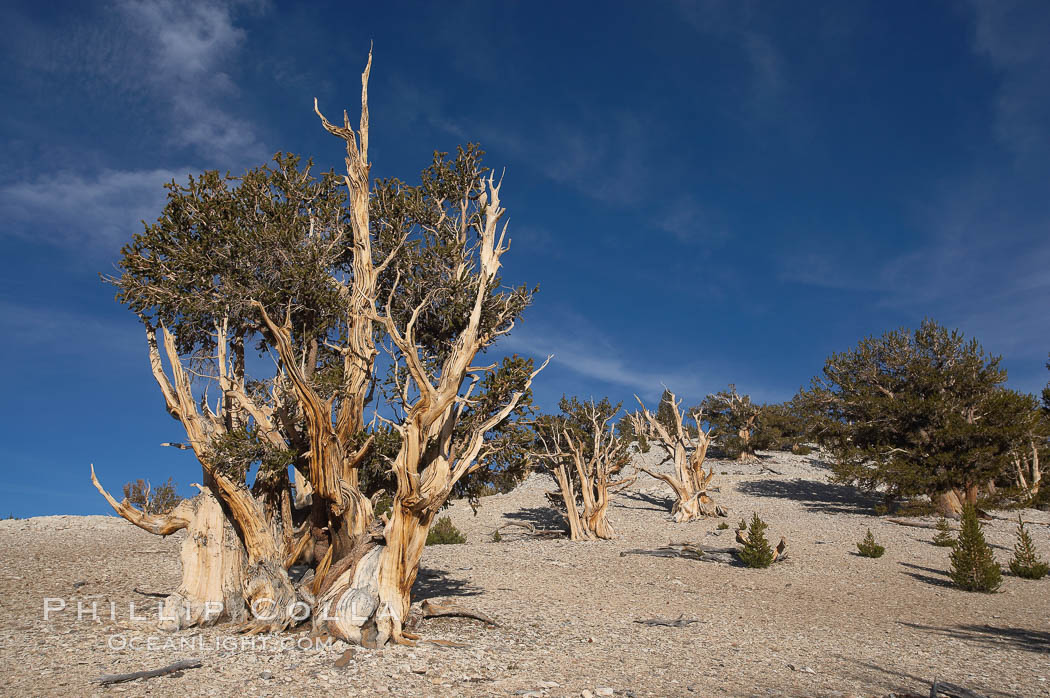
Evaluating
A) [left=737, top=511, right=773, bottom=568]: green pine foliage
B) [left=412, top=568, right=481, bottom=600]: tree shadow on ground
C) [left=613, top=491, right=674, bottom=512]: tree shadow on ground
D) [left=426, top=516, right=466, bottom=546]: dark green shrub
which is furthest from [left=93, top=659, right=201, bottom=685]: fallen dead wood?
[left=613, top=491, right=674, bottom=512]: tree shadow on ground

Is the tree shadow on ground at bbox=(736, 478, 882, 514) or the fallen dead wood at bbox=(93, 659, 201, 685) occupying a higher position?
the fallen dead wood at bbox=(93, 659, 201, 685)

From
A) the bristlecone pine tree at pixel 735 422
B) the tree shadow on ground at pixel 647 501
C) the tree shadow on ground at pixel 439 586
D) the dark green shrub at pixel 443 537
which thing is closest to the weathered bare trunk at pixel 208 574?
the tree shadow on ground at pixel 439 586

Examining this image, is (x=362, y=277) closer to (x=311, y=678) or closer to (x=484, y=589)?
→ (x=311, y=678)

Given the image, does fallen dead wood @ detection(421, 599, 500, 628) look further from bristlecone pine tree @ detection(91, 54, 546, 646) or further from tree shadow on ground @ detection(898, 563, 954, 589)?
tree shadow on ground @ detection(898, 563, 954, 589)

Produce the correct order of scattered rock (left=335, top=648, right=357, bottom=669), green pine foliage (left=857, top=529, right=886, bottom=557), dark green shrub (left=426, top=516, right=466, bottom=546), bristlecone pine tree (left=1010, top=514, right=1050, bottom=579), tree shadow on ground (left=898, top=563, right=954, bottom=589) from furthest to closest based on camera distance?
dark green shrub (left=426, top=516, right=466, bottom=546) < green pine foliage (left=857, top=529, right=886, bottom=557) < bristlecone pine tree (left=1010, top=514, right=1050, bottom=579) < tree shadow on ground (left=898, top=563, right=954, bottom=589) < scattered rock (left=335, top=648, right=357, bottom=669)

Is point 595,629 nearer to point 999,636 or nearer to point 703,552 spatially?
point 999,636

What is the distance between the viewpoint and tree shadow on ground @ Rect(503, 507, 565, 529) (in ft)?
78.2

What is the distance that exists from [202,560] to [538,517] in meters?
18.2

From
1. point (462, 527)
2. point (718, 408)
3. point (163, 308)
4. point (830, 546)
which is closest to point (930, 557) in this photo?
point (830, 546)

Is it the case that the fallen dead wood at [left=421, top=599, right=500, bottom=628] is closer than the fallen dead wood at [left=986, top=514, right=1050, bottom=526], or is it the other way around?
the fallen dead wood at [left=421, top=599, right=500, bottom=628]

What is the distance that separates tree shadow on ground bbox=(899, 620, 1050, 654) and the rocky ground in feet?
0.13

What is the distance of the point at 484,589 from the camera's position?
490 inches

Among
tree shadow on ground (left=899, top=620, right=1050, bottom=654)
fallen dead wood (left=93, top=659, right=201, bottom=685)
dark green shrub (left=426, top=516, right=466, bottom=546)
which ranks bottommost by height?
tree shadow on ground (left=899, top=620, right=1050, bottom=654)

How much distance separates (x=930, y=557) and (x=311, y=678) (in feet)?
54.7
